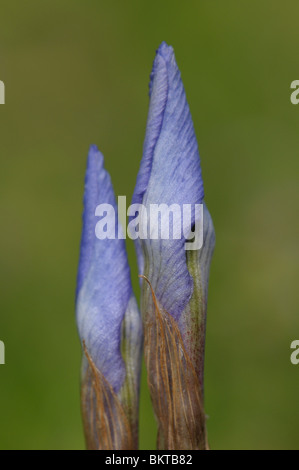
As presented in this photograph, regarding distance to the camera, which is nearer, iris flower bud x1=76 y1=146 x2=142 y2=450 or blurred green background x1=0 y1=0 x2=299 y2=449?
iris flower bud x1=76 y1=146 x2=142 y2=450

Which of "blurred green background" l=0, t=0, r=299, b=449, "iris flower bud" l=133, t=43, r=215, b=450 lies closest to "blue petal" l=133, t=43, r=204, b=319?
"iris flower bud" l=133, t=43, r=215, b=450

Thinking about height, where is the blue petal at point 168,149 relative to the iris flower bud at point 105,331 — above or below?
above

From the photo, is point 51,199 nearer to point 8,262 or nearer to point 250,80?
point 8,262

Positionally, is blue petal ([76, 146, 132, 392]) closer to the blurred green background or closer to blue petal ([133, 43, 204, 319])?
blue petal ([133, 43, 204, 319])

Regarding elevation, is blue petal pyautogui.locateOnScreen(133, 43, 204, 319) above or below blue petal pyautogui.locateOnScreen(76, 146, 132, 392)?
above

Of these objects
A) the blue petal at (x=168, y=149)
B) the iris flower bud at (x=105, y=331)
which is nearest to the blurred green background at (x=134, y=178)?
the iris flower bud at (x=105, y=331)

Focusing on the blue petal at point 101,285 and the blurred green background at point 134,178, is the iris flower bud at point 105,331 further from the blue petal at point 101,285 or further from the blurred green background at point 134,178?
the blurred green background at point 134,178

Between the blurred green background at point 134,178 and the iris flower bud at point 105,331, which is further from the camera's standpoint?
the blurred green background at point 134,178
